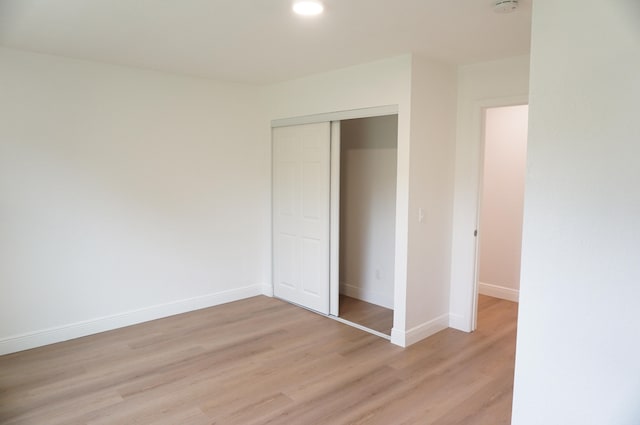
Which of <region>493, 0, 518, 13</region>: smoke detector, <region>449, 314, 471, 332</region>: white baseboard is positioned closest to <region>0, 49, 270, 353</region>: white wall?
<region>449, 314, 471, 332</region>: white baseboard

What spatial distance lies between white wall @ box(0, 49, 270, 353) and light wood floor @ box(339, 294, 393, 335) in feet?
3.82

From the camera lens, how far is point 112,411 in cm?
256

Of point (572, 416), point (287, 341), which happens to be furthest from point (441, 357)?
point (572, 416)

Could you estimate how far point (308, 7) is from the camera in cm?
233

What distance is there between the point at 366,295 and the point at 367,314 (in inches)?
18.8

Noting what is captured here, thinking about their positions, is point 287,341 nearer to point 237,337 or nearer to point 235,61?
point 237,337

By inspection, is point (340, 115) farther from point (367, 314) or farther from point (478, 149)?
point (367, 314)

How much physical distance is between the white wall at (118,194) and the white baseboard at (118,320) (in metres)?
0.01

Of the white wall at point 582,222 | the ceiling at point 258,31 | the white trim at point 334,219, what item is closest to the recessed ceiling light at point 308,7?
the ceiling at point 258,31

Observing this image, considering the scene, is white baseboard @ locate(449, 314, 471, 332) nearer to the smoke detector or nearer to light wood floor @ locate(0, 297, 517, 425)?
light wood floor @ locate(0, 297, 517, 425)

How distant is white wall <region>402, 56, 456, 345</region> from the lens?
134 inches

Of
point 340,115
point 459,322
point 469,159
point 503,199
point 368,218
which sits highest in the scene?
point 340,115

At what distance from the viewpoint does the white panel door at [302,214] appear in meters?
4.16

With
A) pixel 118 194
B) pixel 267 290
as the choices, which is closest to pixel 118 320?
pixel 118 194
